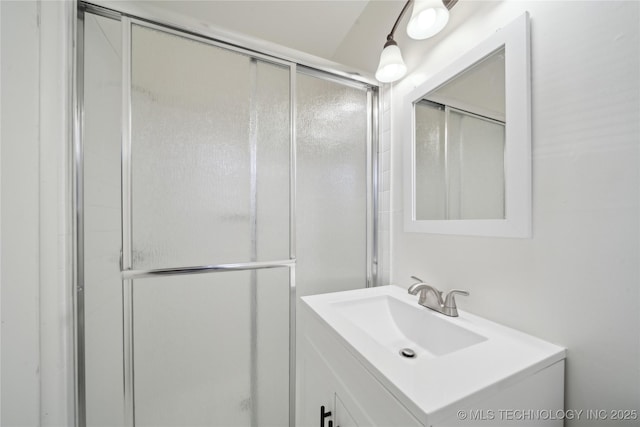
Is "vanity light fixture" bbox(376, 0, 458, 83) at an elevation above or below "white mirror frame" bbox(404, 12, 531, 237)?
above

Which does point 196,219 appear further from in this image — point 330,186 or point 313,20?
point 313,20

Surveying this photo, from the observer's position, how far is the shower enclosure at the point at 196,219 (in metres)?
0.86

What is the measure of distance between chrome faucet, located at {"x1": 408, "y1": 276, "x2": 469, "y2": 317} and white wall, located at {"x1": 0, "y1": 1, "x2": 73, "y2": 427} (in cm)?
120

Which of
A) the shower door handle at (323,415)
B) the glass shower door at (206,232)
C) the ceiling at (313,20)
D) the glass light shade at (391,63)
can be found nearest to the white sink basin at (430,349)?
the shower door handle at (323,415)

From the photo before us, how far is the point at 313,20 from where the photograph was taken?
1.16 m

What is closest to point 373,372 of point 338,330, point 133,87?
point 338,330

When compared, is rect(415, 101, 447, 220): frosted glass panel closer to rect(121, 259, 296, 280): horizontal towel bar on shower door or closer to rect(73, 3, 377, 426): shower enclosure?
rect(73, 3, 377, 426): shower enclosure

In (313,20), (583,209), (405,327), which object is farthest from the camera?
(313,20)

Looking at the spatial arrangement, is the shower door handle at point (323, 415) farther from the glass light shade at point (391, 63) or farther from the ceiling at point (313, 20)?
the ceiling at point (313, 20)

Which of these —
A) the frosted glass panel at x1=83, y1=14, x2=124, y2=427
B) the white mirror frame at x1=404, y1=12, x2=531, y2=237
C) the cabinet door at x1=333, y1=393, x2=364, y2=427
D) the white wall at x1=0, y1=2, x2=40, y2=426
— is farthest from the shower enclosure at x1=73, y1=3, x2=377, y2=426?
the white mirror frame at x1=404, y1=12, x2=531, y2=237

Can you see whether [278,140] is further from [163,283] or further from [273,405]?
[273,405]

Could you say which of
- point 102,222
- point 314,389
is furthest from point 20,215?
point 314,389

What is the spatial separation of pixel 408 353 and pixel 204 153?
3.60ft

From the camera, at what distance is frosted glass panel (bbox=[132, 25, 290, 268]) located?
2.98 feet
